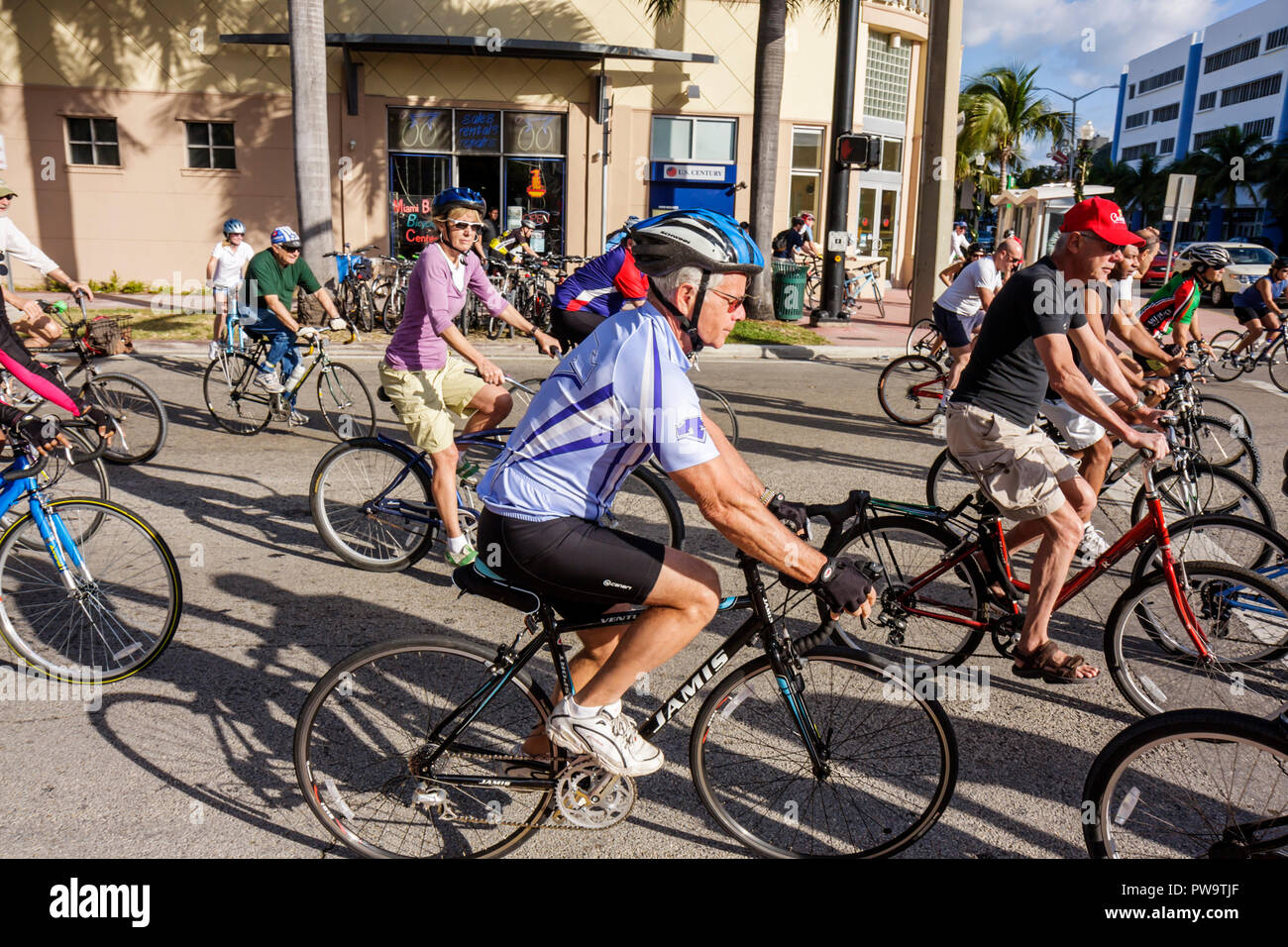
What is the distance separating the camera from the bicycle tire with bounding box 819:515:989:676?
181 inches

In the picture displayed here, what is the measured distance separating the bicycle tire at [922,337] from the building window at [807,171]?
1028cm

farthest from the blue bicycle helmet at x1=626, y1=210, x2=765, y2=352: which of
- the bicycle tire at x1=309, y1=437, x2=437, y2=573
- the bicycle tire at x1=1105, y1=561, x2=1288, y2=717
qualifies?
the bicycle tire at x1=309, y1=437, x2=437, y2=573

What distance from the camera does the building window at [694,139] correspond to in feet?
71.1

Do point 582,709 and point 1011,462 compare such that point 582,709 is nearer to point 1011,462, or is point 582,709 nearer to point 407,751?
point 407,751

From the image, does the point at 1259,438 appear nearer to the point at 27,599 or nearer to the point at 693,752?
the point at 693,752

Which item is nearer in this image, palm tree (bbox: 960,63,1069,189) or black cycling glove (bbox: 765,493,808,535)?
black cycling glove (bbox: 765,493,808,535)

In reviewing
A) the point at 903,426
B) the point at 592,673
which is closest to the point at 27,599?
the point at 592,673

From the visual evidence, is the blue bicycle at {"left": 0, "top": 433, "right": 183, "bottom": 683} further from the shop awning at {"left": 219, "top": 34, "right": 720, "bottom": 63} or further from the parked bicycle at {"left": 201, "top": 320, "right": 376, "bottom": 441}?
the shop awning at {"left": 219, "top": 34, "right": 720, "bottom": 63}

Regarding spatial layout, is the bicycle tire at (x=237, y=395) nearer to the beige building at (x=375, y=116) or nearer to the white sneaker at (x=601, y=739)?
the white sneaker at (x=601, y=739)

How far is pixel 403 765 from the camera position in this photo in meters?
3.30

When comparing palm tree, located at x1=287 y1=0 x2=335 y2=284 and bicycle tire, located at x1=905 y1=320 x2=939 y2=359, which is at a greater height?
palm tree, located at x1=287 y1=0 x2=335 y2=284

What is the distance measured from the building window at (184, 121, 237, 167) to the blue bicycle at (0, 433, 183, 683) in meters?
18.4

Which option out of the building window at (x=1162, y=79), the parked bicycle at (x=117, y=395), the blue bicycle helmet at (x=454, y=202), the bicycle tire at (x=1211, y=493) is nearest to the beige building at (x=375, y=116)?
the parked bicycle at (x=117, y=395)

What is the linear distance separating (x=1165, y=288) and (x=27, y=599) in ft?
28.2
